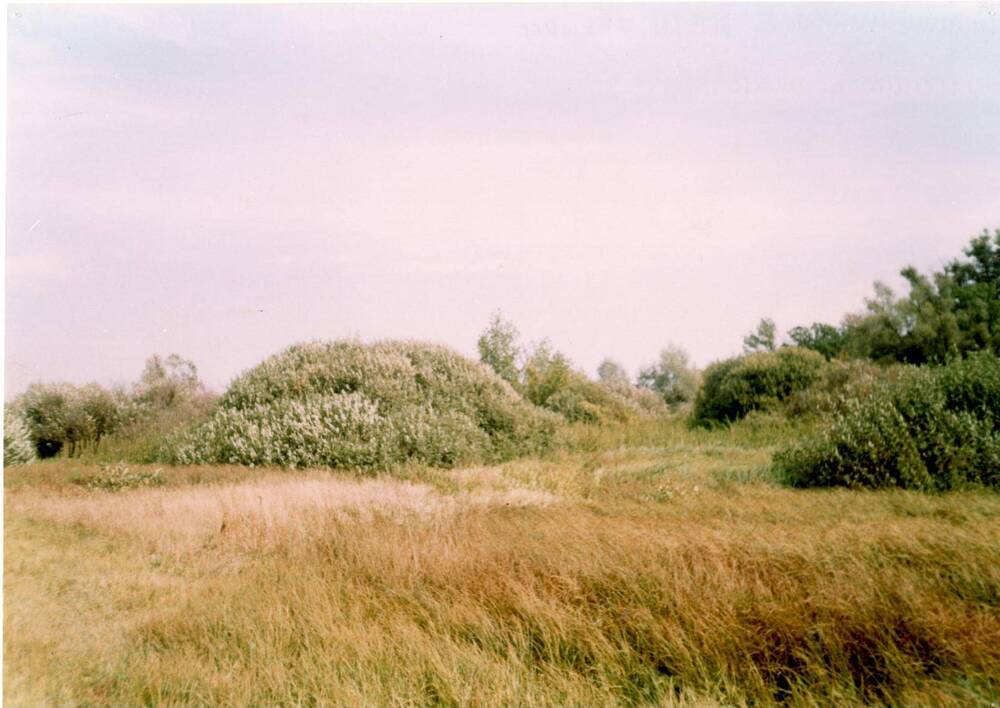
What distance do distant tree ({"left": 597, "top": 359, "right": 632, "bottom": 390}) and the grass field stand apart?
17.2 m

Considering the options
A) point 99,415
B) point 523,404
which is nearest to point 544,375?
point 523,404

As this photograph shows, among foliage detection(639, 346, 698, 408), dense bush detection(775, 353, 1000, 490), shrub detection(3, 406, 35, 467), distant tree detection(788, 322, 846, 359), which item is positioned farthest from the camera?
foliage detection(639, 346, 698, 408)

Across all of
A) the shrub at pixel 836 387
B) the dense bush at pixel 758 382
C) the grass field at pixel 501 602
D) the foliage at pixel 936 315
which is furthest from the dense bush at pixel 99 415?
the foliage at pixel 936 315

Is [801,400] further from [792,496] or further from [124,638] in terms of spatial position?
[124,638]

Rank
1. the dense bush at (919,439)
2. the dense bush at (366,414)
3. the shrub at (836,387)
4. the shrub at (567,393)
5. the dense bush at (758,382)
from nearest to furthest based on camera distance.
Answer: the dense bush at (919,439), the dense bush at (366,414), the shrub at (836,387), the dense bush at (758,382), the shrub at (567,393)

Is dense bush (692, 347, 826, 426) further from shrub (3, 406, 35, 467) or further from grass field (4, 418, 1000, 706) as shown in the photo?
shrub (3, 406, 35, 467)

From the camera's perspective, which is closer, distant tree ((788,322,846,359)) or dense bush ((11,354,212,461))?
dense bush ((11,354,212,461))

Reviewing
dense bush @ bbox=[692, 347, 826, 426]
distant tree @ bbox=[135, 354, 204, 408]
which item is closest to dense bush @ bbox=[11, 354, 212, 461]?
distant tree @ bbox=[135, 354, 204, 408]

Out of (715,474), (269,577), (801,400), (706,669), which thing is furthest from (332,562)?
(801,400)

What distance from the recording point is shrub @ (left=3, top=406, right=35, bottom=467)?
35.3 ft

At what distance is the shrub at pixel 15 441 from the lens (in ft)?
35.3

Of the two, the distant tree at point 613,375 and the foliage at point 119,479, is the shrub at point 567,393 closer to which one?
the distant tree at point 613,375

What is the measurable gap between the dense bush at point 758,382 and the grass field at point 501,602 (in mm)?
9933

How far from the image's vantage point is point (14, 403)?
12.7 meters
